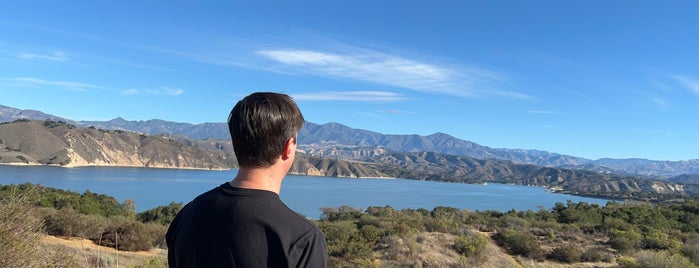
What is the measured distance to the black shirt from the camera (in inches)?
54.9

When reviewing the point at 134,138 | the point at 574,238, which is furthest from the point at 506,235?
the point at 134,138

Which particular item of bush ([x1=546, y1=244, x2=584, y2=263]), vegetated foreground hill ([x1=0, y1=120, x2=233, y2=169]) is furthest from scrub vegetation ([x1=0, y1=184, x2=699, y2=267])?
vegetated foreground hill ([x1=0, y1=120, x2=233, y2=169])

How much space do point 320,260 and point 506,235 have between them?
15.0 m

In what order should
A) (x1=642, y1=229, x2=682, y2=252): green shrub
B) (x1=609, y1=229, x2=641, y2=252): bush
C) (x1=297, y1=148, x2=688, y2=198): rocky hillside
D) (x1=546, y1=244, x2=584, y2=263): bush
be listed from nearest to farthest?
(x1=546, y1=244, x2=584, y2=263): bush → (x1=642, y1=229, x2=682, y2=252): green shrub → (x1=609, y1=229, x2=641, y2=252): bush → (x1=297, y1=148, x2=688, y2=198): rocky hillside

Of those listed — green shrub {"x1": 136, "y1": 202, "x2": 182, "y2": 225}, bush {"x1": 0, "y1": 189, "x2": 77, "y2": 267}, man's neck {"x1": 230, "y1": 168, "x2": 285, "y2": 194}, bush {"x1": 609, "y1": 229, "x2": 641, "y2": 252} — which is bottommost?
green shrub {"x1": 136, "y1": 202, "x2": 182, "y2": 225}

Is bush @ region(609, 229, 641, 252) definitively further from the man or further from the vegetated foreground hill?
the vegetated foreground hill

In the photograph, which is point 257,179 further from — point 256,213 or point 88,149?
point 88,149

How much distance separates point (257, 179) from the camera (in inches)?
58.9

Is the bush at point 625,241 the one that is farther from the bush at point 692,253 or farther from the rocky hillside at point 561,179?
the rocky hillside at point 561,179

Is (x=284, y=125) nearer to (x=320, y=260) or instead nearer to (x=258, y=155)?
(x=258, y=155)

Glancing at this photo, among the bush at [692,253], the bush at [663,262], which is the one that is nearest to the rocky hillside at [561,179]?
the bush at [692,253]

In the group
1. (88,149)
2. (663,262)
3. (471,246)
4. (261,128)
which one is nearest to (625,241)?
(471,246)

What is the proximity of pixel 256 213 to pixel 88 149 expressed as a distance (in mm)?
114129

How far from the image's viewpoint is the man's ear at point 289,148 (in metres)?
1.55
